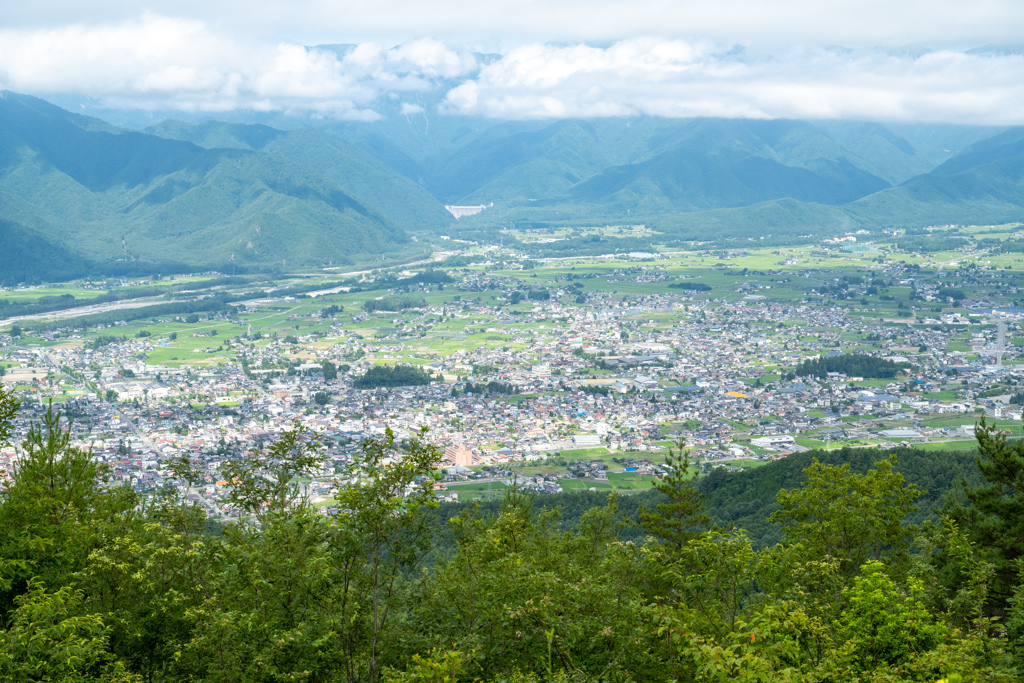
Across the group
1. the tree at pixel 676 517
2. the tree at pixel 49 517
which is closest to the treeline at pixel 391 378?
the tree at pixel 676 517

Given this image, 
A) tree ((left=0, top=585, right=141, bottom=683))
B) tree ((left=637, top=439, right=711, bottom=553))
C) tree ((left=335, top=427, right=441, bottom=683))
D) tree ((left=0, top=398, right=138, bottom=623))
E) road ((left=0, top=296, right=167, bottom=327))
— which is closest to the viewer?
tree ((left=0, top=585, right=141, bottom=683))

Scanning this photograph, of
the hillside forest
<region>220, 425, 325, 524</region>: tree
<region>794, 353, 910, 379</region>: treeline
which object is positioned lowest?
<region>794, 353, 910, 379</region>: treeline

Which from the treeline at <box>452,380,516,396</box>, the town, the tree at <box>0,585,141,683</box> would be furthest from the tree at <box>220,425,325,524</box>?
the treeline at <box>452,380,516,396</box>

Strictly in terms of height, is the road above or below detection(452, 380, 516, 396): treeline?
above

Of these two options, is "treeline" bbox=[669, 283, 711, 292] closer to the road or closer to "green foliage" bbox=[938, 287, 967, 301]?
"green foliage" bbox=[938, 287, 967, 301]

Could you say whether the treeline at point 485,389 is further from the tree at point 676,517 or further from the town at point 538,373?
the tree at point 676,517

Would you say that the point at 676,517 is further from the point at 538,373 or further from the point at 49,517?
the point at 538,373
